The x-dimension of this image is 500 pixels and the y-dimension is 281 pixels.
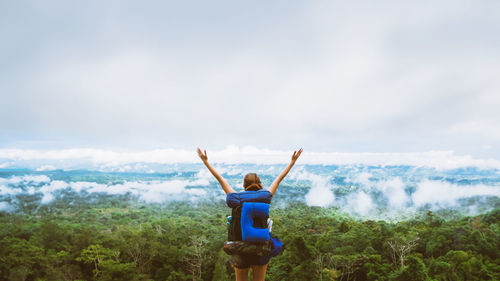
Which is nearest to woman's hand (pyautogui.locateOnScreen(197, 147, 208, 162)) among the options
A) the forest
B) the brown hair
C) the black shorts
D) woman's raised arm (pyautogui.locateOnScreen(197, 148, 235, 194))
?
woman's raised arm (pyautogui.locateOnScreen(197, 148, 235, 194))

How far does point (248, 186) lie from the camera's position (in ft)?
6.84

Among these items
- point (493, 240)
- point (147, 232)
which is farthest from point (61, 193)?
point (493, 240)

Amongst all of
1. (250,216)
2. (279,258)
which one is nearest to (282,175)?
(250,216)

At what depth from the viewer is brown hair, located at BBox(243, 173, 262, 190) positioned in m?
2.07

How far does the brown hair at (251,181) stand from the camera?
2070 mm

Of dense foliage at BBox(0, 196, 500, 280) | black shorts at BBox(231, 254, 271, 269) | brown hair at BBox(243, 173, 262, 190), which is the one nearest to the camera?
black shorts at BBox(231, 254, 271, 269)

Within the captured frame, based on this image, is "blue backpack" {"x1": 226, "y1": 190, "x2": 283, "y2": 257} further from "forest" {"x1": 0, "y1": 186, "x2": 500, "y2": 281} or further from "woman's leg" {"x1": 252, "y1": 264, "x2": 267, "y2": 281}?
"forest" {"x1": 0, "y1": 186, "x2": 500, "y2": 281}

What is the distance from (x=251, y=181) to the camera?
6.88 feet

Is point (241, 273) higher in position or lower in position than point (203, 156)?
lower

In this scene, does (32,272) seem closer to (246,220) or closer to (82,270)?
(82,270)

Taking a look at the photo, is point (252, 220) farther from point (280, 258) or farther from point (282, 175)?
point (280, 258)

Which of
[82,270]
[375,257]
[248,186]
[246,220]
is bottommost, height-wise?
[82,270]

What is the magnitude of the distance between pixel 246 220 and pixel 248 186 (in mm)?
332

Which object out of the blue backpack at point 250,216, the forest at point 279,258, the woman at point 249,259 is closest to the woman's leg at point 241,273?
the woman at point 249,259
